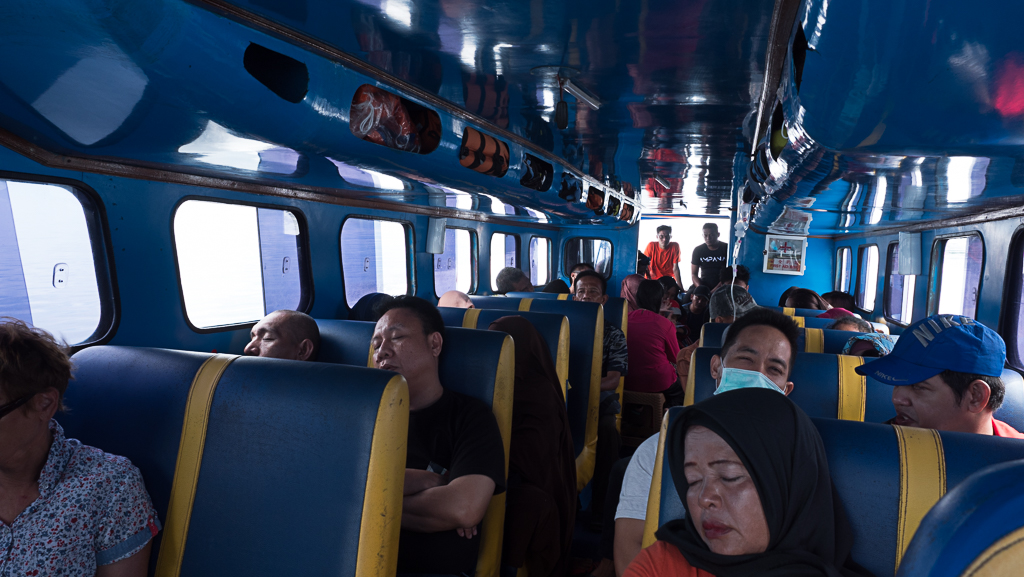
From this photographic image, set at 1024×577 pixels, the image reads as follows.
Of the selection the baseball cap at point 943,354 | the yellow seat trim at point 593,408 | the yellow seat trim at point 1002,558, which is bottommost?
the yellow seat trim at point 593,408

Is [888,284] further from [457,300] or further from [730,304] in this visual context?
[457,300]

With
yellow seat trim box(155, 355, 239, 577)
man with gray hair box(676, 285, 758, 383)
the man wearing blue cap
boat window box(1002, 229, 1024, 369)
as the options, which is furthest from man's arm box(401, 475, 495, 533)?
boat window box(1002, 229, 1024, 369)

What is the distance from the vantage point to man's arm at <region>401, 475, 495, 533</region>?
2.01m

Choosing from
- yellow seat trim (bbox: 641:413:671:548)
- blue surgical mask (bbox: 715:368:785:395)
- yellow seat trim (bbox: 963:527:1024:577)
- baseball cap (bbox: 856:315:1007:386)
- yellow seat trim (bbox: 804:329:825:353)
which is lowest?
yellow seat trim (bbox: 641:413:671:548)

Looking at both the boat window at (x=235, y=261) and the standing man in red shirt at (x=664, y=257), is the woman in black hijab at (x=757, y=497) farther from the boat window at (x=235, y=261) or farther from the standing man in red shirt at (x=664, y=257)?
the standing man in red shirt at (x=664, y=257)

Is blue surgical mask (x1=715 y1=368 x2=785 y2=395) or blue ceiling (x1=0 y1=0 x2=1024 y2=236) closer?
blue ceiling (x1=0 y1=0 x2=1024 y2=236)

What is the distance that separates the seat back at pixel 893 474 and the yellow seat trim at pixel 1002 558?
114cm

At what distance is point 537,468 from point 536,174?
9.59ft

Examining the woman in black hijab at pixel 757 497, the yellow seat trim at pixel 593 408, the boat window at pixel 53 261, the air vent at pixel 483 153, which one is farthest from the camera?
the yellow seat trim at pixel 593 408

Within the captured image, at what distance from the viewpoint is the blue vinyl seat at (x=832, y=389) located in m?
2.45

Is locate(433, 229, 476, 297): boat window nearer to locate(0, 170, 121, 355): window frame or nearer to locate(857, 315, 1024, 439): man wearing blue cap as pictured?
locate(0, 170, 121, 355): window frame

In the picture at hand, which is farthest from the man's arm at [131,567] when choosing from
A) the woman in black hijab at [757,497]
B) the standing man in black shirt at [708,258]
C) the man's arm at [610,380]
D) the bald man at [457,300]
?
the standing man in black shirt at [708,258]

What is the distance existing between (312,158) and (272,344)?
95 cm

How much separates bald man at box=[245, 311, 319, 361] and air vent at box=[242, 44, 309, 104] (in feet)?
3.59
